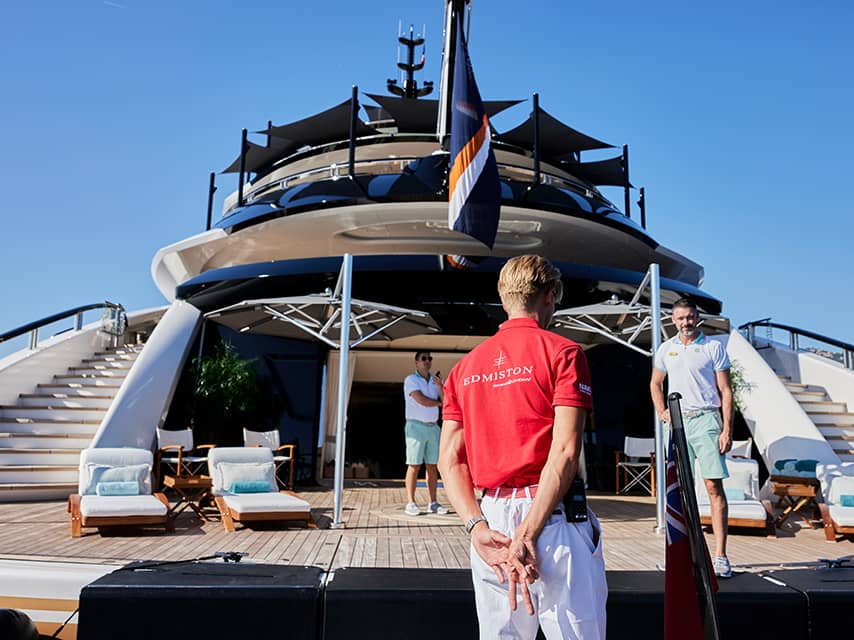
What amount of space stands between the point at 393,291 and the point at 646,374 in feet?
14.7

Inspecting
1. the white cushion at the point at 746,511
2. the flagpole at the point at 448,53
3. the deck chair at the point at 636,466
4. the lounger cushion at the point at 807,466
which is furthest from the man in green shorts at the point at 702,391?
the deck chair at the point at 636,466

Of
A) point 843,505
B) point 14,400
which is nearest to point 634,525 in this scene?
point 843,505

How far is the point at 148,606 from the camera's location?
2.29 meters

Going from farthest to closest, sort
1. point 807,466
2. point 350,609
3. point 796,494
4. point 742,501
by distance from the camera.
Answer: point 807,466 < point 796,494 < point 742,501 < point 350,609

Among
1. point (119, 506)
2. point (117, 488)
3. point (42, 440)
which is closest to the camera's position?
point (119, 506)

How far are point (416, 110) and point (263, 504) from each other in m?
9.29

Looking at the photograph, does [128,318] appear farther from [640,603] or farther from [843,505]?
[640,603]

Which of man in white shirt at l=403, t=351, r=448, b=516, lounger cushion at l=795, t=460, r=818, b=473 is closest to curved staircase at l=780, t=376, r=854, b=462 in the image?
lounger cushion at l=795, t=460, r=818, b=473

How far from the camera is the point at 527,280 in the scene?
75.7 inches

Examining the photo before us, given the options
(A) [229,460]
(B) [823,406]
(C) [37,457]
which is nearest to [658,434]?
(A) [229,460]

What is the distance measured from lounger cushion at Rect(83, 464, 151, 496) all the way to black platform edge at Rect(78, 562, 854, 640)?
15.5 feet

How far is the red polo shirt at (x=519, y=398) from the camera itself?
1786 millimetres

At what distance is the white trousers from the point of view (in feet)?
5.49

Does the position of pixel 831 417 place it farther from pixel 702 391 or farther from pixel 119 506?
pixel 119 506
